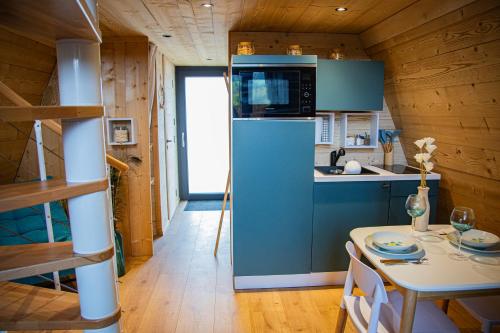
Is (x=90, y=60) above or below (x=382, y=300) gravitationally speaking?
above

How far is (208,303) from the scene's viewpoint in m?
2.72

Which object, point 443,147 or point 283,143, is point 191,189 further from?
point 443,147

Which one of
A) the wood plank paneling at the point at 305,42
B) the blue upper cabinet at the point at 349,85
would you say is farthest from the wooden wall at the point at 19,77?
the blue upper cabinet at the point at 349,85

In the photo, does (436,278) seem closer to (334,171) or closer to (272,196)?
(272,196)

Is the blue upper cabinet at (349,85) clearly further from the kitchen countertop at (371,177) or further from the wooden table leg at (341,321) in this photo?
the wooden table leg at (341,321)

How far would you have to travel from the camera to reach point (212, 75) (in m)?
5.41

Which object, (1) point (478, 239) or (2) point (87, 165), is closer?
(2) point (87, 165)

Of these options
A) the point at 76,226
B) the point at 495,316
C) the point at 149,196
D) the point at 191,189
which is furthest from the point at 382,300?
the point at 191,189

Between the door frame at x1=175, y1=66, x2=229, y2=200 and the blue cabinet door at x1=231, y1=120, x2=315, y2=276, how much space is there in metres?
2.93

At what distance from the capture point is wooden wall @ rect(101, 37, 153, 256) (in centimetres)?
340

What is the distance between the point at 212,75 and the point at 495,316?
183 inches

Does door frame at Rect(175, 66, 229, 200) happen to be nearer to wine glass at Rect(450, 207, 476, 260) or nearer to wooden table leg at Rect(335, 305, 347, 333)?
wooden table leg at Rect(335, 305, 347, 333)

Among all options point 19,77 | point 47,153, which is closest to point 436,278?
point 19,77

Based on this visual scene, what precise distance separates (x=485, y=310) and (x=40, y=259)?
6.87 ft
